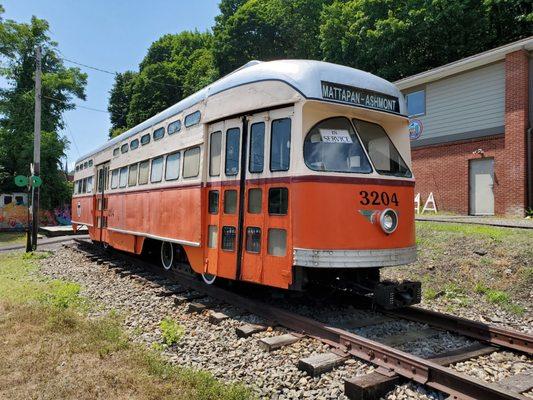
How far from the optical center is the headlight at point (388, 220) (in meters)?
5.65

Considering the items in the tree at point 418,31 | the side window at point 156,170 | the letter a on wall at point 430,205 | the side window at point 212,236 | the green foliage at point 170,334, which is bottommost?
the green foliage at point 170,334

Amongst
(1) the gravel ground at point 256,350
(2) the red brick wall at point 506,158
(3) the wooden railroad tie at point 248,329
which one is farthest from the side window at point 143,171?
(2) the red brick wall at point 506,158

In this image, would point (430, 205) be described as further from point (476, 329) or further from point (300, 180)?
point (300, 180)

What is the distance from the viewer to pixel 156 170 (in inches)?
352

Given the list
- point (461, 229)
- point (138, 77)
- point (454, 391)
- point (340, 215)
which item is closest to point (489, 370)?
point (454, 391)

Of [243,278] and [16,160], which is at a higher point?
[16,160]

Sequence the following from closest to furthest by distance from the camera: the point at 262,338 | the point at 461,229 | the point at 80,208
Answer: the point at 262,338 → the point at 461,229 → the point at 80,208

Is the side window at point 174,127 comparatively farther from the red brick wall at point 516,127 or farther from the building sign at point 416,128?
the building sign at point 416,128

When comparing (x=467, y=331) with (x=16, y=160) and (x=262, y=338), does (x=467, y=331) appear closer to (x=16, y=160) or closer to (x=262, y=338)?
(x=262, y=338)

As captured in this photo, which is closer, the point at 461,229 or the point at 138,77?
the point at 461,229

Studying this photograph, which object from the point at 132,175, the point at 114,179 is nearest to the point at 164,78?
the point at 114,179

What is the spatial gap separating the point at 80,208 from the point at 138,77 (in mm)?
36897

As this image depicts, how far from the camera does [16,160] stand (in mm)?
29188

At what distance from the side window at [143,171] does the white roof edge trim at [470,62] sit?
42.4ft
